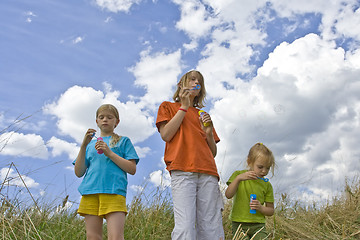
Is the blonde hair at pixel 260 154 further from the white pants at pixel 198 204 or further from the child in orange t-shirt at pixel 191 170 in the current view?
the white pants at pixel 198 204

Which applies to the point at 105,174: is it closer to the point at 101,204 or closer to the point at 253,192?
the point at 101,204

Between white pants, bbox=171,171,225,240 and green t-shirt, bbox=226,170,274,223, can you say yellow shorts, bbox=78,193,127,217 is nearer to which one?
white pants, bbox=171,171,225,240

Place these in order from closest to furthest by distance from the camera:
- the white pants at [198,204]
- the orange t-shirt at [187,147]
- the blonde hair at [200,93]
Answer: the white pants at [198,204], the orange t-shirt at [187,147], the blonde hair at [200,93]

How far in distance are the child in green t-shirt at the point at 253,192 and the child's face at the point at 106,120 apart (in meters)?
1.30

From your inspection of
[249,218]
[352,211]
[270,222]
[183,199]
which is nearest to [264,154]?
[249,218]

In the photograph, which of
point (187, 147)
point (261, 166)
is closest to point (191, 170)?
point (187, 147)

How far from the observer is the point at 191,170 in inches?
113

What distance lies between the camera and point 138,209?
15.4 ft

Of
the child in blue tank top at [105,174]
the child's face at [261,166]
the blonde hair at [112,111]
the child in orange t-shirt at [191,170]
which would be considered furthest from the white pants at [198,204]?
the child's face at [261,166]

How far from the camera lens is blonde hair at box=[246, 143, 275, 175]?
3563 mm

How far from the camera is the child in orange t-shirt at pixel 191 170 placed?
279cm

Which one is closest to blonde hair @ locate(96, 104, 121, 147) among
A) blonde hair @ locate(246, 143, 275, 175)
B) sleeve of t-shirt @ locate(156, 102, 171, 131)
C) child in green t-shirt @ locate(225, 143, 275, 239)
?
sleeve of t-shirt @ locate(156, 102, 171, 131)

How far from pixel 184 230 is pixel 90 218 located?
0.77 m

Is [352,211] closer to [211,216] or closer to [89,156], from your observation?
[211,216]
